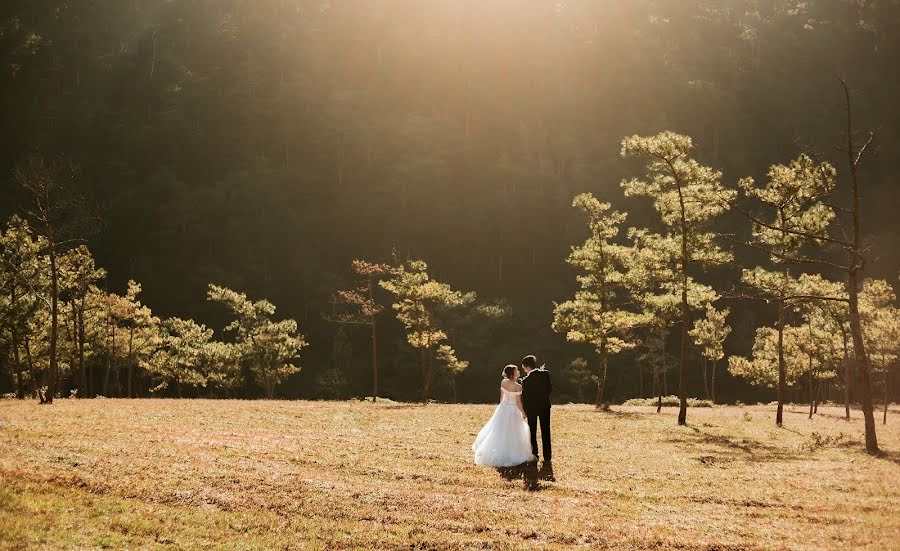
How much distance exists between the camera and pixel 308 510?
12.2 meters

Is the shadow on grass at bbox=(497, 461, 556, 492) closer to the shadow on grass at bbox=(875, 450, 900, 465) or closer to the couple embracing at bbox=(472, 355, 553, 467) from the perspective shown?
the couple embracing at bbox=(472, 355, 553, 467)

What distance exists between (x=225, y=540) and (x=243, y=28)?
7805 inches

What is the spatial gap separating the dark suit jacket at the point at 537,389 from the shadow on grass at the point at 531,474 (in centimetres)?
148

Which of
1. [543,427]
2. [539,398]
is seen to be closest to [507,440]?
[543,427]

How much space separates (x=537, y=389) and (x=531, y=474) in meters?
2.19

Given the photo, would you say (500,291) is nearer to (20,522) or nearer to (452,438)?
(452,438)

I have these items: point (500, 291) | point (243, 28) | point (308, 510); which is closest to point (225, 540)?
point (308, 510)

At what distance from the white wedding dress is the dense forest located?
53983 millimetres

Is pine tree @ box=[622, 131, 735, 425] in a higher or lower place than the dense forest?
lower

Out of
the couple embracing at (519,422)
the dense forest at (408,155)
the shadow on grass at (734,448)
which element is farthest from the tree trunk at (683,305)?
the dense forest at (408,155)

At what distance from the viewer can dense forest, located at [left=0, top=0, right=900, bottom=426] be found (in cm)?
10975

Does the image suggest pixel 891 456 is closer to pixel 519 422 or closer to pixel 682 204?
pixel 519 422

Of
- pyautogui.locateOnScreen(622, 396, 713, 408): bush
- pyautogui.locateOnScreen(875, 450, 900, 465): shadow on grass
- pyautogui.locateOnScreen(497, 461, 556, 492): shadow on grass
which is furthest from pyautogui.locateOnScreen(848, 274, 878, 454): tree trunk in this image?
pyautogui.locateOnScreen(622, 396, 713, 408): bush

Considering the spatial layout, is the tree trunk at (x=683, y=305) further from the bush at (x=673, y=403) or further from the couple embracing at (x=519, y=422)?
the bush at (x=673, y=403)
